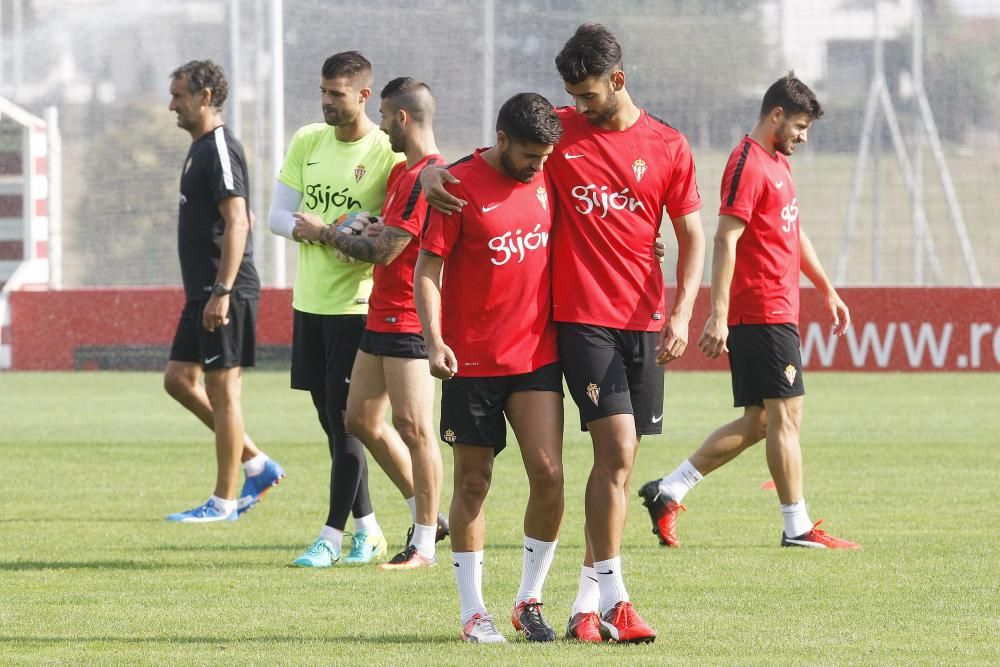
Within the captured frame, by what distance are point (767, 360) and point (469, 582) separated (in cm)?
287

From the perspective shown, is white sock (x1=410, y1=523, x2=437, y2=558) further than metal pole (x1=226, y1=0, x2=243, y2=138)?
No

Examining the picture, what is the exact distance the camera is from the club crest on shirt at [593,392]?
19.8 feet

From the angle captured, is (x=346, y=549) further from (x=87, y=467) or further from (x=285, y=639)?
(x=87, y=467)

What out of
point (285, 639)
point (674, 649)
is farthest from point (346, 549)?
point (674, 649)

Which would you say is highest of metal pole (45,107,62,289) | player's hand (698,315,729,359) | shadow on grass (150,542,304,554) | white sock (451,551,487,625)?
player's hand (698,315,729,359)

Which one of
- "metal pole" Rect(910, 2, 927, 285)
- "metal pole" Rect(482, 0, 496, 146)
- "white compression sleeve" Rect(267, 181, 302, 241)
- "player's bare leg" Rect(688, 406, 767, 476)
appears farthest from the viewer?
"metal pole" Rect(482, 0, 496, 146)

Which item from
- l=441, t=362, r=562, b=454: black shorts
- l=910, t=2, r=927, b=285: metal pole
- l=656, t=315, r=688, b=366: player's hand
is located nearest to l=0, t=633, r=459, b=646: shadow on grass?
l=441, t=362, r=562, b=454: black shorts

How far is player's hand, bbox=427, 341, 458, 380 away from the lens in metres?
5.77

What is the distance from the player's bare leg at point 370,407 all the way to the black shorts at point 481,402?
164 centimetres

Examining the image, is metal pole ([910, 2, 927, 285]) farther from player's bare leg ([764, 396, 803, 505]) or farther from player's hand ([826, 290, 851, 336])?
player's bare leg ([764, 396, 803, 505])

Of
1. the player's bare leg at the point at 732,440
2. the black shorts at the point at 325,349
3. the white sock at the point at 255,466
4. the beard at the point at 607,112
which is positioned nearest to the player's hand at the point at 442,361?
the beard at the point at 607,112

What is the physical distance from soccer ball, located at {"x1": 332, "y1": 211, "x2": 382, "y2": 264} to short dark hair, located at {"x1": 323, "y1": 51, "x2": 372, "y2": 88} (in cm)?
64

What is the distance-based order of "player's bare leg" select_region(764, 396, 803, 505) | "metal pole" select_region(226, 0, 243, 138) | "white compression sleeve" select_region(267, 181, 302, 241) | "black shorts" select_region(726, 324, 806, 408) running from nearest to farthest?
"white compression sleeve" select_region(267, 181, 302, 241) < "player's bare leg" select_region(764, 396, 803, 505) < "black shorts" select_region(726, 324, 806, 408) < "metal pole" select_region(226, 0, 243, 138)

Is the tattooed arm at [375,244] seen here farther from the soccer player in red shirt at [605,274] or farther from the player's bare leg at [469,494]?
the player's bare leg at [469,494]
